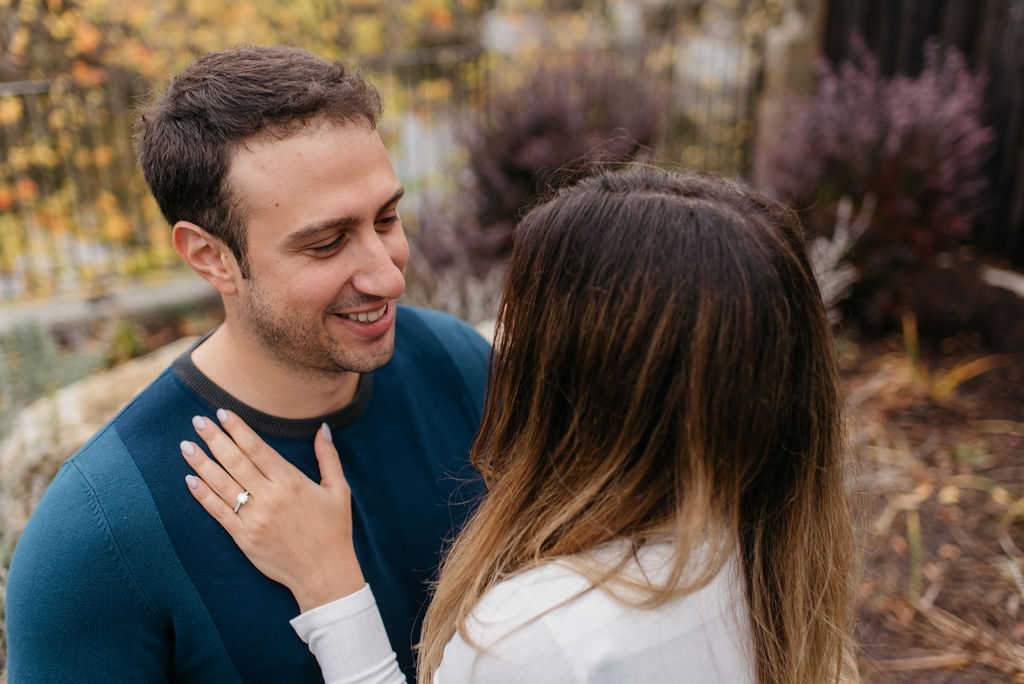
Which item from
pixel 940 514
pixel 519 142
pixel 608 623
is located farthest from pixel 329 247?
pixel 519 142

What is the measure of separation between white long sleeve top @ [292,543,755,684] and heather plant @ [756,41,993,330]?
3891 mm

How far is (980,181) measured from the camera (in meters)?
4.81

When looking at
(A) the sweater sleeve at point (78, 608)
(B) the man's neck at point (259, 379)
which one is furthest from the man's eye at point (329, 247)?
(A) the sweater sleeve at point (78, 608)

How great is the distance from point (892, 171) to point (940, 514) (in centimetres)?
238

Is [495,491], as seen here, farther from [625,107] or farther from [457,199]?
[625,107]

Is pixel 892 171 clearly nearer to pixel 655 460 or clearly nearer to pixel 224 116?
pixel 655 460

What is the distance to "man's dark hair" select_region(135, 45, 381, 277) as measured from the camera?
1568 millimetres

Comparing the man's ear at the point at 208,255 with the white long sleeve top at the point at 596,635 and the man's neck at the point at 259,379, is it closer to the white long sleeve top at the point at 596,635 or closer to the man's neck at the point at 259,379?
the man's neck at the point at 259,379

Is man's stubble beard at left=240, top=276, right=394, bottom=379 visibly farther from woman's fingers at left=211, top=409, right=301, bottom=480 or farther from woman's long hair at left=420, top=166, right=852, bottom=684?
woman's long hair at left=420, top=166, right=852, bottom=684

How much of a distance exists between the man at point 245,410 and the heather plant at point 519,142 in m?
3.53

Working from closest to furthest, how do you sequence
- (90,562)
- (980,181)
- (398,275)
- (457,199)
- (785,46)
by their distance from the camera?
(90,562) → (398,275) → (980,181) → (457,199) → (785,46)

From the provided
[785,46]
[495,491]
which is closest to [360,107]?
[495,491]

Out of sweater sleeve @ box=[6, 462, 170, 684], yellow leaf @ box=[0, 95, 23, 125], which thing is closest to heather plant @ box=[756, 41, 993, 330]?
sweater sleeve @ box=[6, 462, 170, 684]

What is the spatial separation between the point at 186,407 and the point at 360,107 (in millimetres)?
740
